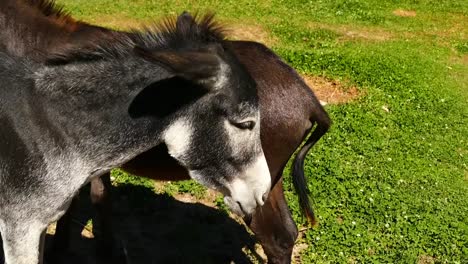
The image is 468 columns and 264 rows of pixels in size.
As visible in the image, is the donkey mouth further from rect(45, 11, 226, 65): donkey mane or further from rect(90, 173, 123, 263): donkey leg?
rect(90, 173, 123, 263): donkey leg

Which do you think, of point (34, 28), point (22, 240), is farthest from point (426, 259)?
point (34, 28)

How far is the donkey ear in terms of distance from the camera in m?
2.67

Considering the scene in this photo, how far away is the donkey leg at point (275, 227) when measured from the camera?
163 inches

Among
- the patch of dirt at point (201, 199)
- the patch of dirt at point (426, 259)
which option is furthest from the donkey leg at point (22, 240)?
the patch of dirt at point (426, 259)

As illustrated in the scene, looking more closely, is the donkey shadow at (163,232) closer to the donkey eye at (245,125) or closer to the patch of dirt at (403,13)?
the donkey eye at (245,125)

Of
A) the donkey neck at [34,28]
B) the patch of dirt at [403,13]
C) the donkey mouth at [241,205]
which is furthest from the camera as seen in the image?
the patch of dirt at [403,13]

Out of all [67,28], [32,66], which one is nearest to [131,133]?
[32,66]

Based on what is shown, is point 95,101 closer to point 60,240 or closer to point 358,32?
point 60,240

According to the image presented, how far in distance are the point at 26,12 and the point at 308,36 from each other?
7.09 m

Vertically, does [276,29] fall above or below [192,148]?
below

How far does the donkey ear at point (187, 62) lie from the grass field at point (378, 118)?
9.22ft

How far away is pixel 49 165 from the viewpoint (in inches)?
117

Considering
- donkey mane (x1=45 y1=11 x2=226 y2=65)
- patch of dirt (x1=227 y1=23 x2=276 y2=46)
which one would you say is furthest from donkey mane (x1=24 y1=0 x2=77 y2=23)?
patch of dirt (x1=227 y1=23 x2=276 y2=46)

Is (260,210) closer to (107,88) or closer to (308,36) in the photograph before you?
(107,88)
